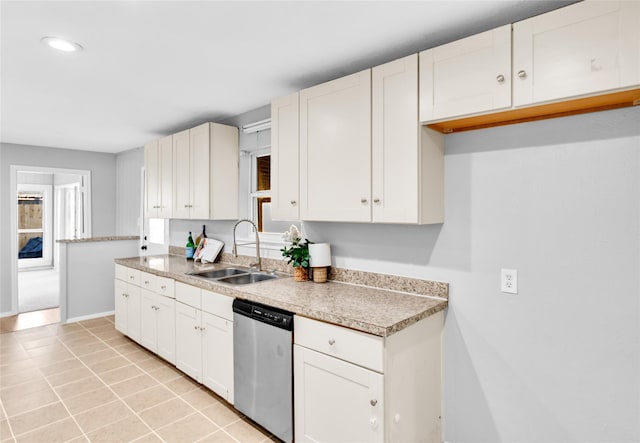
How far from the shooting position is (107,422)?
94.9 inches

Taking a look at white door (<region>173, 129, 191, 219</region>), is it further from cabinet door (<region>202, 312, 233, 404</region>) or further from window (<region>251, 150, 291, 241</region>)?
cabinet door (<region>202, 312, 233, 404</region>)

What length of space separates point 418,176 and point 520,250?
645 mm

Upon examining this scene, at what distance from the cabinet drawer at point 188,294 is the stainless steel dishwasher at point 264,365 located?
0.51 m

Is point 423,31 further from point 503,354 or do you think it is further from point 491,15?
point 503,354

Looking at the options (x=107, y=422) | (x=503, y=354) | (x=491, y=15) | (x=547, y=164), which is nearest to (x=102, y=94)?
(x=107, y=422)

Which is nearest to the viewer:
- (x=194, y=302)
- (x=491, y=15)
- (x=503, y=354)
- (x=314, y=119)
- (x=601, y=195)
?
(x=601, y=195)

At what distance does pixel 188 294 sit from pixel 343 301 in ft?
4.65

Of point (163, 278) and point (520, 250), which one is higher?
A: point (520, 250)

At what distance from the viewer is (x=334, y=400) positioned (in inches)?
72.8

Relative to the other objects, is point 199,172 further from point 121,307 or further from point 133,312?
A: point 121,307

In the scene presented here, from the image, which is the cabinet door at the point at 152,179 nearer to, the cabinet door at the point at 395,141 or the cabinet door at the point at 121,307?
the cabinet door at the point at 121,307

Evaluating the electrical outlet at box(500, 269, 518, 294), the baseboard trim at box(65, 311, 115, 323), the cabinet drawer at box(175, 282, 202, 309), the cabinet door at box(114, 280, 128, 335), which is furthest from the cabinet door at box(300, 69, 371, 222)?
the baseboard trim at box(65, 311, 115, 323)

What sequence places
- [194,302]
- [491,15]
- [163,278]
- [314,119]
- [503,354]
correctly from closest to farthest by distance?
[491,15]
[503,354]
[314,119]
[194,302]
[163,278]

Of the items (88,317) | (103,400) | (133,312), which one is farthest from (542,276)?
(88,317)
